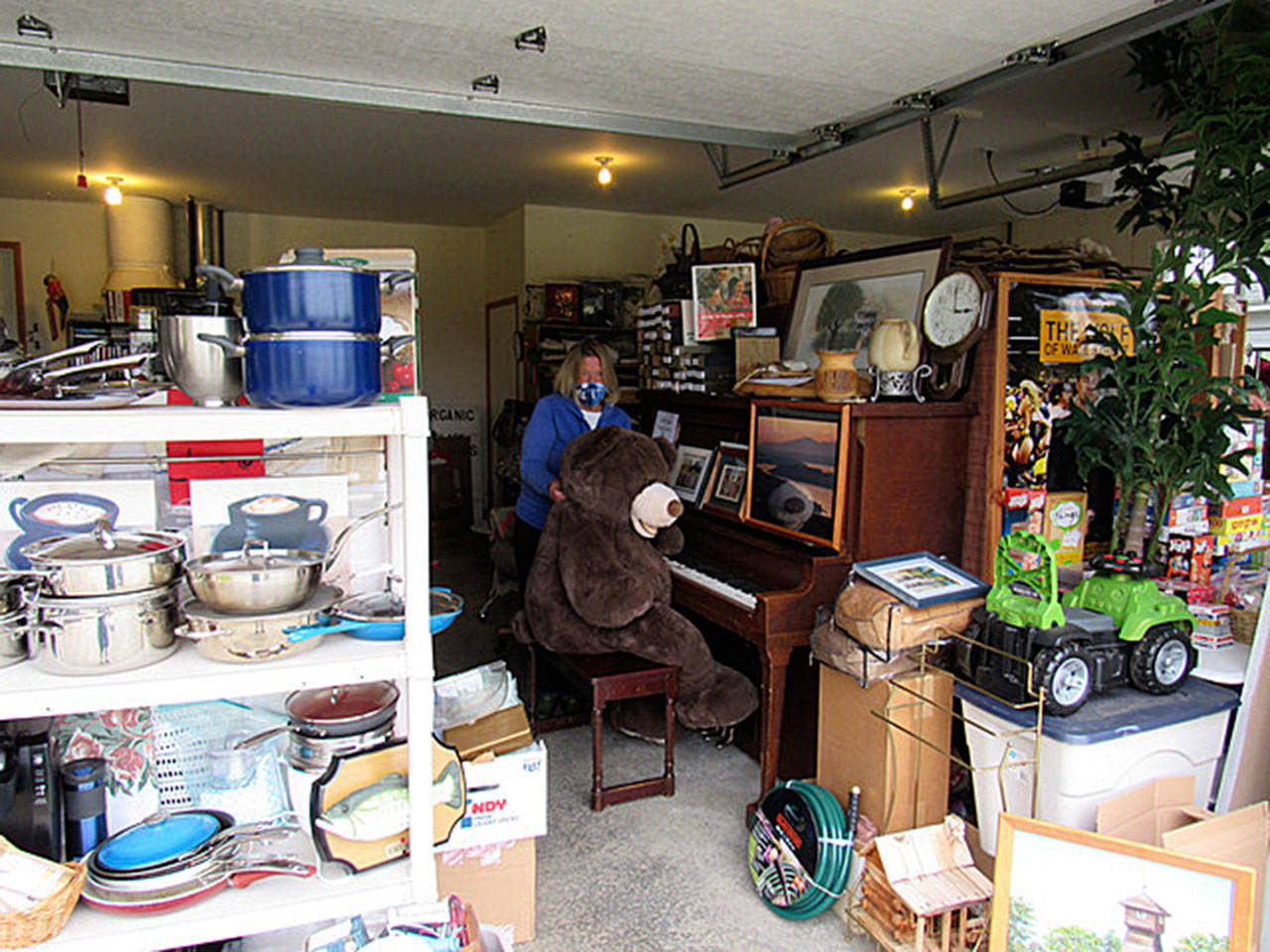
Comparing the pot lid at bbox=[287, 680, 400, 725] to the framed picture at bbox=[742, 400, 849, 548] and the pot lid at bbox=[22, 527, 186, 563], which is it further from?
the framed picture at bbox=[742, 400, 849, 548]

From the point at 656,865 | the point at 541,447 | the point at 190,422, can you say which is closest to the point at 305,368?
the point at 190,422

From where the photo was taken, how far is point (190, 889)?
128 centimetres

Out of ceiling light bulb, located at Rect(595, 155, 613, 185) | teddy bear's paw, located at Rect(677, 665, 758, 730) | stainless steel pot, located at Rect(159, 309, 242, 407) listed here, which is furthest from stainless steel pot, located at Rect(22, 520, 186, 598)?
ceiling light bulb, located at Rect(595, 155, 613, 185)

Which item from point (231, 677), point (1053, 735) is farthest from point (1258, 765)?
point (231, 677)

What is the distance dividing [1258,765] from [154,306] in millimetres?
6478

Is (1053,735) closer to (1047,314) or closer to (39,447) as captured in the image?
(1047,314)

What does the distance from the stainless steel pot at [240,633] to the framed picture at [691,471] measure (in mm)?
2187

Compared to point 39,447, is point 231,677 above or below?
below

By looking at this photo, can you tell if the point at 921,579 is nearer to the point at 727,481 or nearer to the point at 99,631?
the point at 727,481

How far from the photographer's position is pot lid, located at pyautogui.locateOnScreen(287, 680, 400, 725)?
146 centimetres

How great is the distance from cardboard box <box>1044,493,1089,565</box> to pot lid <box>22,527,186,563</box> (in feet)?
8.12

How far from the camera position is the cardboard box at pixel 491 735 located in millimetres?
2051

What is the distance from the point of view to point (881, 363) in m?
2.66

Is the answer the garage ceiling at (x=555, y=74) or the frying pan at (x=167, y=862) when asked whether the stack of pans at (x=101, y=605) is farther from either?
the garage ceiling at (x=555, y=74)
